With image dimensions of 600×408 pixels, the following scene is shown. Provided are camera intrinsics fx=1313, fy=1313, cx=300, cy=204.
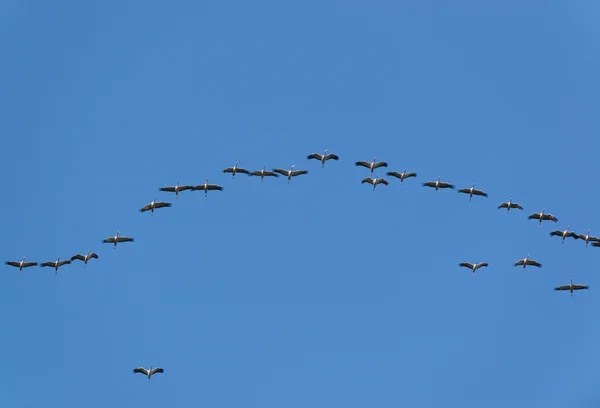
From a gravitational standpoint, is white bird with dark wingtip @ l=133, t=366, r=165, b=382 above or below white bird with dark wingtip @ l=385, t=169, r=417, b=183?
below

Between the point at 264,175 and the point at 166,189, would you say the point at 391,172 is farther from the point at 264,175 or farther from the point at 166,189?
the point at 166,189

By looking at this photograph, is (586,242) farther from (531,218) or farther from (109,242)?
(109,242)

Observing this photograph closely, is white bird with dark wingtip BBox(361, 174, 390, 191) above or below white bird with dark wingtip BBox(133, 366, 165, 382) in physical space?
above

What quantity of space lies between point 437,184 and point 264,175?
25.5 meters

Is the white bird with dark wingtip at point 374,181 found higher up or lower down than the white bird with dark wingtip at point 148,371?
higher up

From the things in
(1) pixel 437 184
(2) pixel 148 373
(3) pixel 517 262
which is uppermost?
(1) pixel 437 184

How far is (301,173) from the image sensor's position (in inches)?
7456

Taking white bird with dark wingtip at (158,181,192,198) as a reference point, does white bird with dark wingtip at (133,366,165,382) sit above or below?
below

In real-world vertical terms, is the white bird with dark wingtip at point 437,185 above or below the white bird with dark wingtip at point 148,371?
above

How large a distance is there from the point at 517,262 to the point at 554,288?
727 centimetres

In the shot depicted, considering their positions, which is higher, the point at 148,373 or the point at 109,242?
the point at 109,242

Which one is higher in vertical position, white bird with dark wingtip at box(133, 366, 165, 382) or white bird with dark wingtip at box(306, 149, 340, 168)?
white bird with dark wingtip at box(306, 149, 340, 168)

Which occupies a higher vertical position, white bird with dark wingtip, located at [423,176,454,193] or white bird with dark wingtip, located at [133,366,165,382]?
white bird with dark wingtip, located at [423,176,454,193]

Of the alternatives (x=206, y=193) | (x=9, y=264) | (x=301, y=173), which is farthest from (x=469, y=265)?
(x=9, y=264)
